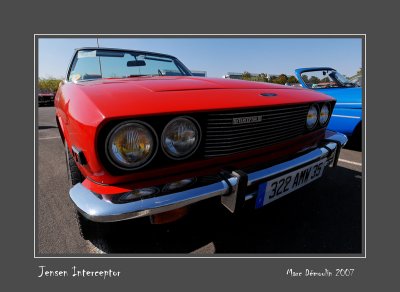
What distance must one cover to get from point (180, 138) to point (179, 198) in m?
0.35

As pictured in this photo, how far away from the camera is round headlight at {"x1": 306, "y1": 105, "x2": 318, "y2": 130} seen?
7.00 ft

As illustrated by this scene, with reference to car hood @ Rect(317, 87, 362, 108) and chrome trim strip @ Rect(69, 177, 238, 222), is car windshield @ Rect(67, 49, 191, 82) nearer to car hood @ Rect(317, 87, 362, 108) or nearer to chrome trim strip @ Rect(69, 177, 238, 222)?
chrome trim strip @ Rect(69, 177, 238, 222)

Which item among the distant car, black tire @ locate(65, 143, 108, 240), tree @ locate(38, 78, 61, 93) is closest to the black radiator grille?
black tire @ locate(65, 143, 108, 240)

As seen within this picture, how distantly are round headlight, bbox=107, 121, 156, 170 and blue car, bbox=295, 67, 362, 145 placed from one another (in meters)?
3.85

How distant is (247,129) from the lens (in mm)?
1625

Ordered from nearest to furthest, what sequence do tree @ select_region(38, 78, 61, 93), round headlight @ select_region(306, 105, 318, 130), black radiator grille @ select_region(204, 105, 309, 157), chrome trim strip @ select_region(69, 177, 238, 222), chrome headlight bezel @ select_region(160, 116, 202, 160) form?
chrome trim strip @ select_region(69, 177, 238, 222), chrome headlight bezel @ select_region(160, 116, 202, 160), black radiator grille @ select_region(204, 105, 309, 157), round headlight @ select_region(306, 105, 318, 130), tree @ select_region(38, 78, 61, 93)

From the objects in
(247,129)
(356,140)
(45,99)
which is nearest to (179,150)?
(247,129)

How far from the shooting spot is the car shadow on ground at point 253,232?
1.78 m

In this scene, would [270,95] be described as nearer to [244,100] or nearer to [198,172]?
[244,100]

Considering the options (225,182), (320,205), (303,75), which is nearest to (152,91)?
(225,182)

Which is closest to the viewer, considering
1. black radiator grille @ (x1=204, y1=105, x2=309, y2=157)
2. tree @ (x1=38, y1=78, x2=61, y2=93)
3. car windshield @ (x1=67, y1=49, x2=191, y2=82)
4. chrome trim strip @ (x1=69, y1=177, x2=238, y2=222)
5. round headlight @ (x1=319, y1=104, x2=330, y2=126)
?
chrome trim strip @ (x1=69, y1=177, x2=238, y2=222)

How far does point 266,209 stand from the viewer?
2.30 m

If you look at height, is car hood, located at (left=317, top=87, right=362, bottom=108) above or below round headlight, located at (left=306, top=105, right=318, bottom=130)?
above

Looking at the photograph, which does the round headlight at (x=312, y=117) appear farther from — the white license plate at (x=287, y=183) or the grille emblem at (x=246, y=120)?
the grille emblem at (x=246, y=120)
